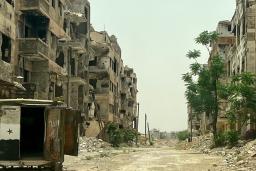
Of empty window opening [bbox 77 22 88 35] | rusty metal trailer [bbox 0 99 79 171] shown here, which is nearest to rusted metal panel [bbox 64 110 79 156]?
rusty metal trailer [bbox 0 99 79 171]

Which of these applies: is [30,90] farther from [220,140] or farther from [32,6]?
[220,140]

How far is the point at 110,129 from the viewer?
50438 millimetres

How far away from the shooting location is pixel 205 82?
40.7m

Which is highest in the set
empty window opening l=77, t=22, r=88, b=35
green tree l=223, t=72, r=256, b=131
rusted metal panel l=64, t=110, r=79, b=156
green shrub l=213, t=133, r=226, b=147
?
empty window opening l=77, t=22, r=88, b=35

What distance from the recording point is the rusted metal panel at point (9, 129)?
40.2 ft

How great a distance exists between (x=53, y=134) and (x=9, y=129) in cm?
115

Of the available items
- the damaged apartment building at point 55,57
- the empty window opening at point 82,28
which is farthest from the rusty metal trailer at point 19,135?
the empty window opening at point 82,28

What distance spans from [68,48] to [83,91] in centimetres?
798

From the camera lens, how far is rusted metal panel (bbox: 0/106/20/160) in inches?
482

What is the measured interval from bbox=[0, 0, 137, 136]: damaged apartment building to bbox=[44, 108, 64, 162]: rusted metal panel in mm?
667

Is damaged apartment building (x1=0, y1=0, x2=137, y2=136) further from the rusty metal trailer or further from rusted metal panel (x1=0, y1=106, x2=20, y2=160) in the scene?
rusted metal panel (x1=0, y1=106, x2=20, y2=160)

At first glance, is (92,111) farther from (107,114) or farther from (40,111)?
(40,111)

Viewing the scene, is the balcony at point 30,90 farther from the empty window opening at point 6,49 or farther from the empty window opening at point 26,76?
the empty window opening at point 6,49

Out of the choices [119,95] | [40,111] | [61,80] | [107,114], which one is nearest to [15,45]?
[61,80]
